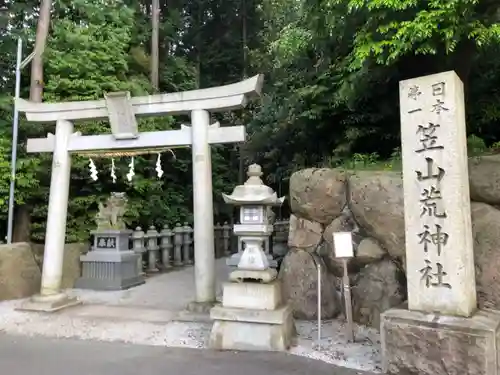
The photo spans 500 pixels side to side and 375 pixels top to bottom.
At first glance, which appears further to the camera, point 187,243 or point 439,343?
point 187,243

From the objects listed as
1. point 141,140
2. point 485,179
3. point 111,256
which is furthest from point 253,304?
point 111,256

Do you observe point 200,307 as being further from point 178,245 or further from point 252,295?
point 178,245

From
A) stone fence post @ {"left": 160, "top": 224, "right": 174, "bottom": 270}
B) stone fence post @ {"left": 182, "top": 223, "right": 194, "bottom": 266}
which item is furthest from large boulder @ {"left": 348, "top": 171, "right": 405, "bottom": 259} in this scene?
stone fence post @ {"left": 182, "top": 223, "right": 194, "bottom": 266}

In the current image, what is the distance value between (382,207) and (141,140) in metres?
4.18

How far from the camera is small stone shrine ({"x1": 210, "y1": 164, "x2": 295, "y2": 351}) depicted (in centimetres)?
498

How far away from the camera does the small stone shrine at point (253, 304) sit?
4.98 m

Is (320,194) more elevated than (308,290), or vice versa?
(320,194)

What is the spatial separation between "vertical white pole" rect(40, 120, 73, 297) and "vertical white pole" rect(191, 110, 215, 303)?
256 cm

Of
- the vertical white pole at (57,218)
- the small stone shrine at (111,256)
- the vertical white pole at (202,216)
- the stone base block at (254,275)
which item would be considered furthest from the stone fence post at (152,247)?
the stone base block at (254,275)

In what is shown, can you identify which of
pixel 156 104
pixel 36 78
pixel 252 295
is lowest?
pixel 252 295

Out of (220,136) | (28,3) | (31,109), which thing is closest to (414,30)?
(220,136)

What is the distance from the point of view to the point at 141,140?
23.9 ft

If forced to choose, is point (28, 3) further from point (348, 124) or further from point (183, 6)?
point (348, 124)

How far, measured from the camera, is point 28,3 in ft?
36.4
